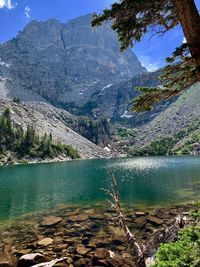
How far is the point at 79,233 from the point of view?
105 ft

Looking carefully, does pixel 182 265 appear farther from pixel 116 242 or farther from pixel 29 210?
pixel 29 210

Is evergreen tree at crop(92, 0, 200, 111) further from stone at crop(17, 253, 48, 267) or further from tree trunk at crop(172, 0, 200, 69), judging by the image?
stone at crop(17, 253, 48, 267)

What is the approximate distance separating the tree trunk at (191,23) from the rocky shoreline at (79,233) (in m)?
14.9

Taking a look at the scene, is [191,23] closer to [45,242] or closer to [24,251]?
[24,251]

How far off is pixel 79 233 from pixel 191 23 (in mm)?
26464

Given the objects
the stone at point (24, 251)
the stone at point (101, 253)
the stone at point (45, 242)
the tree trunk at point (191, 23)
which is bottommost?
the stone at point (101, 253)

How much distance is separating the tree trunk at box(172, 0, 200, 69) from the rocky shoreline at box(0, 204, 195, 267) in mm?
14898

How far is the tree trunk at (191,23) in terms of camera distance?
11.0 meters

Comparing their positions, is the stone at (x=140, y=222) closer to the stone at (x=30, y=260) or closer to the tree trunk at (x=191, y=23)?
the stone at (x=30, y=260)

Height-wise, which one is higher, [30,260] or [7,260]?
[7,260]

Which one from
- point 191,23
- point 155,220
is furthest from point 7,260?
point 191,23

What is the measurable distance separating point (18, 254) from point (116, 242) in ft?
29.8

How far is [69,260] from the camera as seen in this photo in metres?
24.0

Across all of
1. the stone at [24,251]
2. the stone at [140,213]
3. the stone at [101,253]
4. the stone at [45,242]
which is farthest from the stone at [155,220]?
the stone at [24,251]
